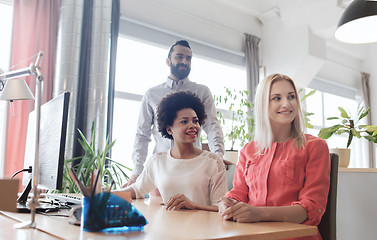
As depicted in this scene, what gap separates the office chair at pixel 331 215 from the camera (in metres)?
1.26

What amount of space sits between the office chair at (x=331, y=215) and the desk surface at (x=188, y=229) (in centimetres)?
30

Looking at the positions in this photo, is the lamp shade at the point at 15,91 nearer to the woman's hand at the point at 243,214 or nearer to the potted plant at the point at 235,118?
the woman's hand at the point at 243,214

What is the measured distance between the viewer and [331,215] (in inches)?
49.9

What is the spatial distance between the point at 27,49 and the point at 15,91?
141 centimetres

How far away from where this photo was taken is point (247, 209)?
107cm

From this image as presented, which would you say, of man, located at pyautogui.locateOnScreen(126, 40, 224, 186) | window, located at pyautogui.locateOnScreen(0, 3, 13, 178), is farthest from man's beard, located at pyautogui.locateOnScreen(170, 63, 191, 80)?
window, located at pyautogui.locateOnScreen(0, 3, 13, 178)

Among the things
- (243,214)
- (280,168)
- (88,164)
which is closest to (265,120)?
(280,168)

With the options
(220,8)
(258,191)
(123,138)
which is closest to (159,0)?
(220,8)

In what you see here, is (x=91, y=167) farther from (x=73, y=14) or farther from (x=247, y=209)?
(x=247, y=209)

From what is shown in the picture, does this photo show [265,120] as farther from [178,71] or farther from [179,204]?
[178,71]

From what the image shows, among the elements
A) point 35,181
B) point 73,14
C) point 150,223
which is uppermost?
point 73,14

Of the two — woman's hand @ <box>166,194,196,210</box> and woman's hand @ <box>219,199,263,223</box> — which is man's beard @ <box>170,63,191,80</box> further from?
woman's hand @ <box>219,199,263,223</box>

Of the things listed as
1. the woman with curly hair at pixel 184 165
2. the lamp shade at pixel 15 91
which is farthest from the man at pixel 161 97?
the lamp shade at pixel 15 91

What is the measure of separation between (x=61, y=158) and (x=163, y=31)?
140 inches
